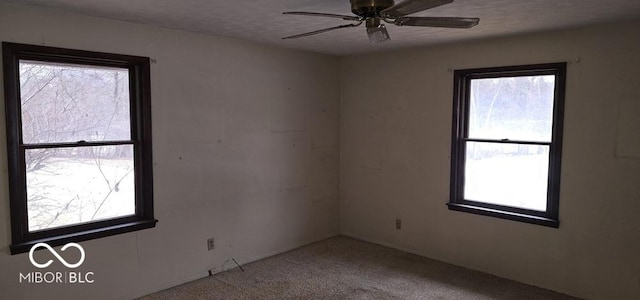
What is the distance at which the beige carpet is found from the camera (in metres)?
3.58

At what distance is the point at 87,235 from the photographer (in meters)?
3.18

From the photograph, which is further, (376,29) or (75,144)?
(75,144)

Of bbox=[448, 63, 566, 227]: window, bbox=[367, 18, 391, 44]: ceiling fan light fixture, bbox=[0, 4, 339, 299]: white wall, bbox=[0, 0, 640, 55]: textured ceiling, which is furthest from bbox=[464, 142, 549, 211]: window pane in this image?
bbox=[367, 18, 391, 44]: ceiling fan light fixture

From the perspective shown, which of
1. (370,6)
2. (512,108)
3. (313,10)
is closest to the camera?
(370,6)

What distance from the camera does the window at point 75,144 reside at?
9.48ft

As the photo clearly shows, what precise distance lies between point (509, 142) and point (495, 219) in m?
0.73

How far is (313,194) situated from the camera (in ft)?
16.4

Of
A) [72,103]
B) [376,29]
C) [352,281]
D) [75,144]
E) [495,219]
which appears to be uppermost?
[376,29]

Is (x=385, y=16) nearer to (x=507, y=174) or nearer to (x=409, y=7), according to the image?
(x=409, y=7)

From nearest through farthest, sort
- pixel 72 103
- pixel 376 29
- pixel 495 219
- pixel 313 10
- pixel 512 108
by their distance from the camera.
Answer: pixel 376 29
pixel 313 10
pixel 72 103
pixel 512 108
pixel 495 219

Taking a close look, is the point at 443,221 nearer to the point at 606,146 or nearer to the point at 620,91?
the point at 606,146

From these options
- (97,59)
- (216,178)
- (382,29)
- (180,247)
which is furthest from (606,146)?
(97,59)

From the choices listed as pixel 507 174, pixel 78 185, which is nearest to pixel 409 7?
pixel 507 174

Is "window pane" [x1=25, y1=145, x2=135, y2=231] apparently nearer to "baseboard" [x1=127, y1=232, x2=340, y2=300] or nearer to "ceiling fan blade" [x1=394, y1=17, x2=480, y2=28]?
"baseboard" [x1=127, y1=232, x2=340, y2=300]
